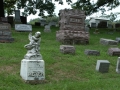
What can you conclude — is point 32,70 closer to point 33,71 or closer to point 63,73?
Result: point 33,71

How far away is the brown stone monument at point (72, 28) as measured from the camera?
14.4 metres

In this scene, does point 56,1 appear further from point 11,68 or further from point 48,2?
point 11,68

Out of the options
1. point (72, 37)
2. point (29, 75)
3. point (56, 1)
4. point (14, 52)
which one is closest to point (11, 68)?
point (29, 75)

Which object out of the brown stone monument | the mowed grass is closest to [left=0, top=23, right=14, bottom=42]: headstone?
the mowed grass

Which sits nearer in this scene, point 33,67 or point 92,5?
point 33,67

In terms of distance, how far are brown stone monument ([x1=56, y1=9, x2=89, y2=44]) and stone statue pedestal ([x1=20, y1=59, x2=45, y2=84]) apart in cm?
690

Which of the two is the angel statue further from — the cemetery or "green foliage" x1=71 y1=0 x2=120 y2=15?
"green foliage" x1=71 y1=0 x2=120 y2=15

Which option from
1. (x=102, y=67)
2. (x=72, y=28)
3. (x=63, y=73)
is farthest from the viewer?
Result: (x=72, y=28)

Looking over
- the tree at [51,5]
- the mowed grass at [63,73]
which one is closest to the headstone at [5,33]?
the mowed grass at [63,73]

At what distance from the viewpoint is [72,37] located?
14367 mm

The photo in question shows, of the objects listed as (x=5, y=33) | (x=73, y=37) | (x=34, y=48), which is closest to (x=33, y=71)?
(x=34, y=48)

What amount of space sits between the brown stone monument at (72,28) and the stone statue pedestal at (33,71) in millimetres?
6905

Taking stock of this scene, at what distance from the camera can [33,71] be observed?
7.34m

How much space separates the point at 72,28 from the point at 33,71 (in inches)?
314
